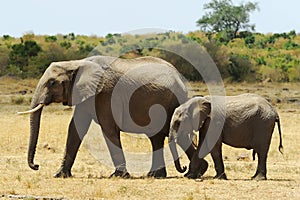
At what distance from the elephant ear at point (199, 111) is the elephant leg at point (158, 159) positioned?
40.8 inches

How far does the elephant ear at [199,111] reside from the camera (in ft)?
44.7

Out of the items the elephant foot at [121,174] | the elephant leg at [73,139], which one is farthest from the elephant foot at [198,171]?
the elephant leg at [73,139]

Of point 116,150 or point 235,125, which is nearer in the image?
point 235,125

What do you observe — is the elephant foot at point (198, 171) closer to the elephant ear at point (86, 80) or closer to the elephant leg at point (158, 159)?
the elephant leg at point (158, 159)

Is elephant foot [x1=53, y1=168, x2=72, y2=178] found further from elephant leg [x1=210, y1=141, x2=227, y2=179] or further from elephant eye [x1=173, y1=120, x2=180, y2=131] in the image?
elephant leg [x1=210, y1=141, x2=227, y2=179]

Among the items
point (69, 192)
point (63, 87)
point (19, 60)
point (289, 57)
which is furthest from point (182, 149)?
point (289, 57)

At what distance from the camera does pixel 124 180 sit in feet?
43.3

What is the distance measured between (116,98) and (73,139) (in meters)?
1.20

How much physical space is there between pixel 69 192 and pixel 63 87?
2.91 metres

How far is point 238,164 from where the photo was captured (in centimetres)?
1672

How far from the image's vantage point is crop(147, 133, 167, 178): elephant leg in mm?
14328

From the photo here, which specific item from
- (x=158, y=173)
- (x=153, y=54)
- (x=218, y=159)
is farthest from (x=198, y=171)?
(x=153, y=54)

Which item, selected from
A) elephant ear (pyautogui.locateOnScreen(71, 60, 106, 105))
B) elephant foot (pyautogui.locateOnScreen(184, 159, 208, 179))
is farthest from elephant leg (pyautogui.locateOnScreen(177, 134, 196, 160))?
elephant ear (pyautogui.locateOnScreen(71, 60, 106, 105))

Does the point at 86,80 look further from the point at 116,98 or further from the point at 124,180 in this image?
the point at 124,180
